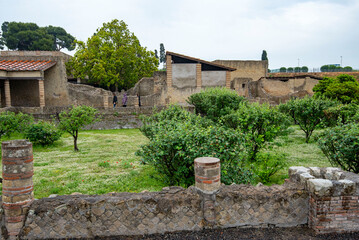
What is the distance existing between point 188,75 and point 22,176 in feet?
63.3

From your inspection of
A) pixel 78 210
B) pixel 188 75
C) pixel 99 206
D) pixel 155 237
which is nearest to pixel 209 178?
pixel 155 237

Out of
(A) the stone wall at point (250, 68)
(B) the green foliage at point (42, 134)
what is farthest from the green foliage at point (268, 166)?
(A) the stone wall at point (250, 68)

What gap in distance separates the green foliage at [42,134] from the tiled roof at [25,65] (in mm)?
9246

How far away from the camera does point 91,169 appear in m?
8.79

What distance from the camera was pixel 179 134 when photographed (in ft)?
18.7

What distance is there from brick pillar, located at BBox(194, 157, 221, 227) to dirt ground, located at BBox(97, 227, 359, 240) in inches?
8.2

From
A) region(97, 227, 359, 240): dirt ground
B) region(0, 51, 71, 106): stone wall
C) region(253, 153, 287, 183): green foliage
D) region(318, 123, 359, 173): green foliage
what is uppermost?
region(0, 51, 71, 106): stone wall

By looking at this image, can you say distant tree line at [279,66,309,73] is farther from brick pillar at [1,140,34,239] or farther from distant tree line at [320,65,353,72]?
brick pillar at [1,140,34,239]

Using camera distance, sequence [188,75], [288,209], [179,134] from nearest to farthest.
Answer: [288,209] → [179,134] → [188,75]

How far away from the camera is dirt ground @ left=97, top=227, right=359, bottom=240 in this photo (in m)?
4.30

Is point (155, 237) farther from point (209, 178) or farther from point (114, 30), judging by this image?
point (114, 30)

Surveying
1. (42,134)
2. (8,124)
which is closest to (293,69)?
(42,134)

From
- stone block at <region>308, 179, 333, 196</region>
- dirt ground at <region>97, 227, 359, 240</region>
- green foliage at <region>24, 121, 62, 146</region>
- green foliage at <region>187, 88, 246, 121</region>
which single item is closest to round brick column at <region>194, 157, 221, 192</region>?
dirt ground at <region>97, 227, 359, 240</region>

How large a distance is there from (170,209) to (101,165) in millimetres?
5266
